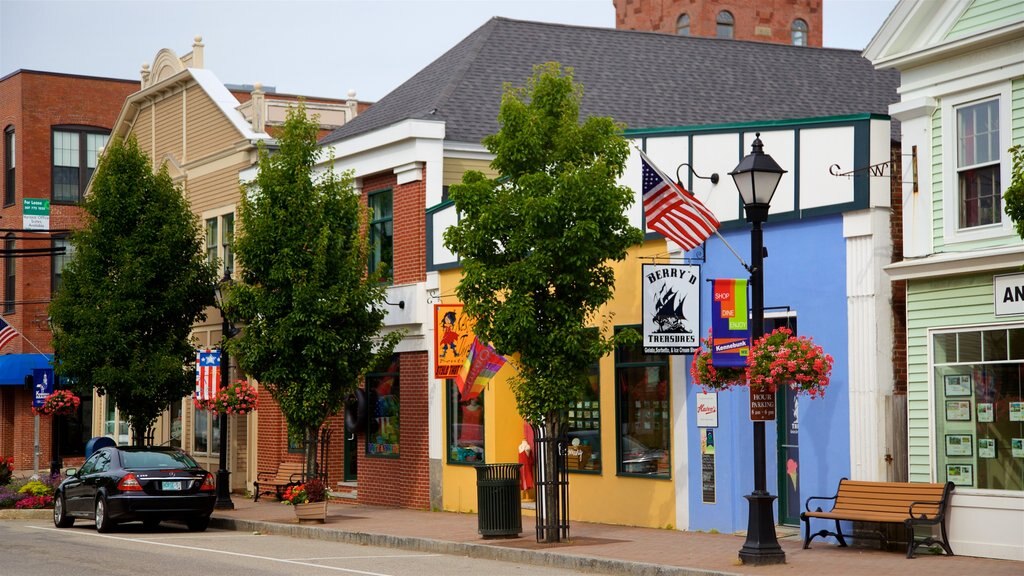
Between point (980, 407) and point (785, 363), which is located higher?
point (785, 363)

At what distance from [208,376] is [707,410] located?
439 inches

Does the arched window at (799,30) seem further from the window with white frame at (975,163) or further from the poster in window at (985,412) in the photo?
the poster in window at (985,412)

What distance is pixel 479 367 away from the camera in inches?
862

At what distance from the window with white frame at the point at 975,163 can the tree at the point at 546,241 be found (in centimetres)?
399

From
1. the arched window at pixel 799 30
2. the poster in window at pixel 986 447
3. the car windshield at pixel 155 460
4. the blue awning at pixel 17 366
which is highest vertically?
the arched window at pixel 799 30

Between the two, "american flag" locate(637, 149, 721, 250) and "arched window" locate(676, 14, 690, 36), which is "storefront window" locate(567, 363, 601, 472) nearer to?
"american flag" locate(637, 149, 721, 250)

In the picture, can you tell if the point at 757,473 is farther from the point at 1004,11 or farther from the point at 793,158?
the point at 1004,11

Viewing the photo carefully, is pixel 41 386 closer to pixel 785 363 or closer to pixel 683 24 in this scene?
pixel 785 363

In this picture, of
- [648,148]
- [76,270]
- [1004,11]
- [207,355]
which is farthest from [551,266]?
[76,270]

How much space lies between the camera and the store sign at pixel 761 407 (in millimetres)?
15055

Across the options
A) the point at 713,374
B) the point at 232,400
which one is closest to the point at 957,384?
the point at 713,374

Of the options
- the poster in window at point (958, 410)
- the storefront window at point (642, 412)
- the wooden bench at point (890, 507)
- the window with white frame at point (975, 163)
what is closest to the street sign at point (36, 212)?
the storefront window at point (642, 412)

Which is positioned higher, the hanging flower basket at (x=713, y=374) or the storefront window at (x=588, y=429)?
the hanging flower basket at (x=713, y=374)

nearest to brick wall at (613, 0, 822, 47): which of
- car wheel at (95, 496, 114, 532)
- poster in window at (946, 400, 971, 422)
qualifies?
car wheel at (95, 496, 114, 532)
